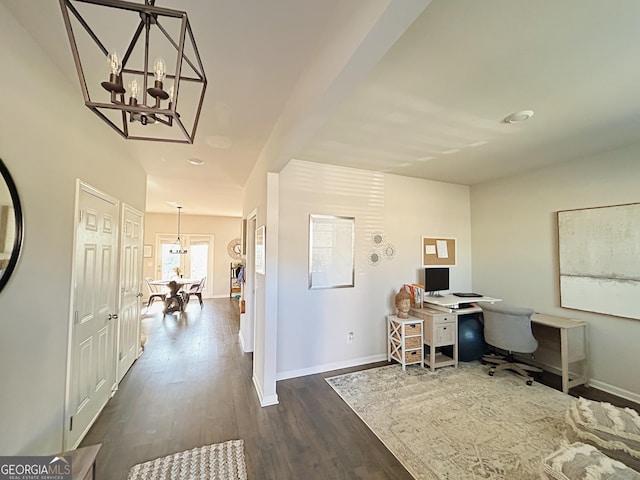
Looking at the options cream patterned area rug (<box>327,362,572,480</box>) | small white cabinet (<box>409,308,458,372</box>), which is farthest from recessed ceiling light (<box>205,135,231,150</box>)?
small white cabinet (<box>409,308,458,372</box>)

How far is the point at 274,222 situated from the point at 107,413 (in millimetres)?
2407

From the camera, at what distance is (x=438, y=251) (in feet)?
13.6

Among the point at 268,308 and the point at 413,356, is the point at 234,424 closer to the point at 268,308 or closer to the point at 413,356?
the point at 268,308

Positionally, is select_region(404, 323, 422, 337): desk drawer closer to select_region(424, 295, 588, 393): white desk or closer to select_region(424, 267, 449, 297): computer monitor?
select_region(424, 295, 588, 393): white desk

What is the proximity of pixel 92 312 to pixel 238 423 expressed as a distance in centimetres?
163

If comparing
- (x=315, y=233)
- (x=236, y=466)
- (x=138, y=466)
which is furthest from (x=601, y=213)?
(x=138, y=466)

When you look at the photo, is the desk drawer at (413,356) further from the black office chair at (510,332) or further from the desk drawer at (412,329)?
the black office chair at (510,332)

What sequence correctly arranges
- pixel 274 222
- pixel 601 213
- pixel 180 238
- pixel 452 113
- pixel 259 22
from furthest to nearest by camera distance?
pixel 180 238 < pixel 601 213 < pixel 274 222 < pixel 452 113 < pixel 259 22

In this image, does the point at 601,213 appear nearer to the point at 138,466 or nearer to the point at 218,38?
the point at 218,38

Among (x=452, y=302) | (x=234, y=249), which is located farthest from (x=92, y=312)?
(x=234, y=249)

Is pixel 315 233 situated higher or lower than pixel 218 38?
lower

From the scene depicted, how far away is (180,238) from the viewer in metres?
8.51

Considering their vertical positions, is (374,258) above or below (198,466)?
above

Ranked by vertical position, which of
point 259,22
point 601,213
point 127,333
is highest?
point 259,22
